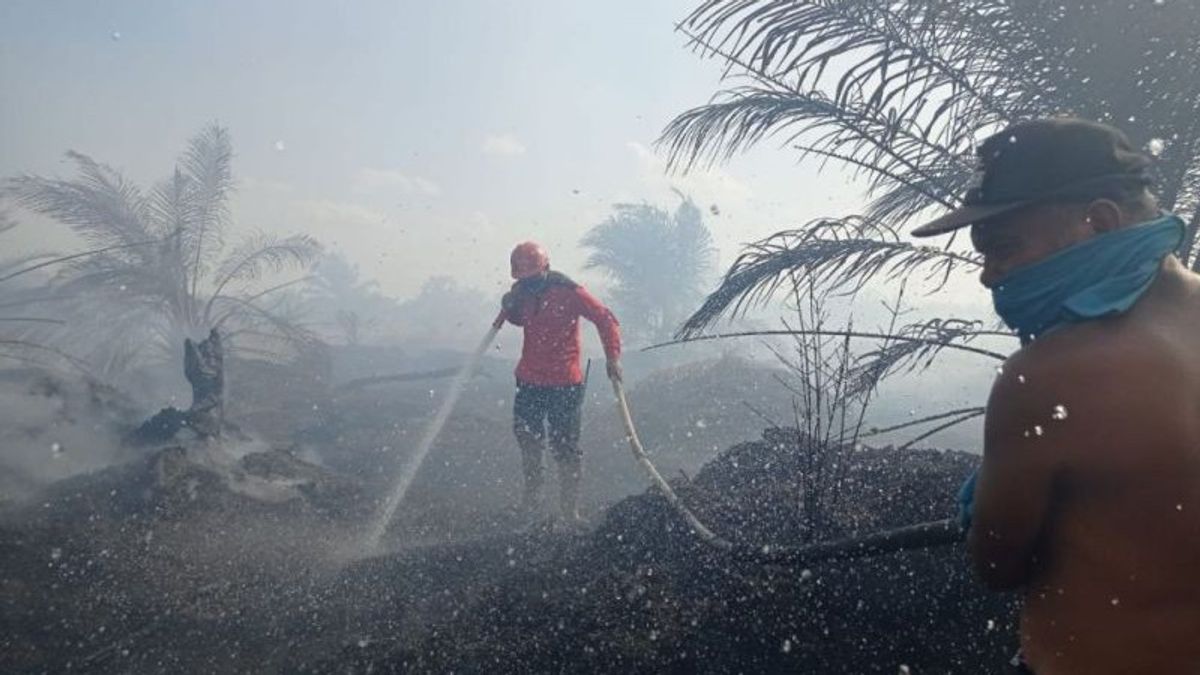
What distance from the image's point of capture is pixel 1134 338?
4.41ft

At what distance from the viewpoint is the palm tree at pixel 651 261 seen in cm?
2416

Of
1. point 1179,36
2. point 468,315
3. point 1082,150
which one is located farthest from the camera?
point 468,315

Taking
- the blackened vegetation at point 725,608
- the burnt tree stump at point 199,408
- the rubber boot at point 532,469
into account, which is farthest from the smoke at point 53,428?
the blackened vegetation at point 725,608

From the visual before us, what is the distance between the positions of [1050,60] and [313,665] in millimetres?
5200

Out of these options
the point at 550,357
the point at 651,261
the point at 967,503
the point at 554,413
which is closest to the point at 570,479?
the point at 554,413

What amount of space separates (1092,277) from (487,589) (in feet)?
11.9

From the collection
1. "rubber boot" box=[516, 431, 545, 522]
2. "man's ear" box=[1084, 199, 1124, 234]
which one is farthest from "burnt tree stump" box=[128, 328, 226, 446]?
"man's ear" box=[1084, 199, 1124, 234]

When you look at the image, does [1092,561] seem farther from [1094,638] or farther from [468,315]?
[468,315]

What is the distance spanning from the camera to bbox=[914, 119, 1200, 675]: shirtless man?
131 centimetres

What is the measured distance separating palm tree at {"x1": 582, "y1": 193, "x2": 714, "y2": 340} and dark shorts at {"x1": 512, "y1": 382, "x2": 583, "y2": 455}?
55.7 feet

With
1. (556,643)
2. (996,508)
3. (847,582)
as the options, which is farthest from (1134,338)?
(556,643)

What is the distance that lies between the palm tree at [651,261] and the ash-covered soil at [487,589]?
17022 mm

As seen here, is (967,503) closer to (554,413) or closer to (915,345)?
(915,345)

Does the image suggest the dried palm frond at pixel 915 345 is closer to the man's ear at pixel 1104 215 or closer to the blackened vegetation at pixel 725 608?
the blackened vegetation at pixel 725 608
